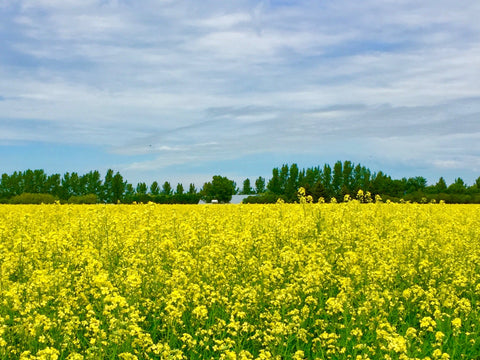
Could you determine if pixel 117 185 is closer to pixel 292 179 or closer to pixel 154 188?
pixel 154 188

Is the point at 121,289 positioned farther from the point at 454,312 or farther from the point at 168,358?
the point at 454,312

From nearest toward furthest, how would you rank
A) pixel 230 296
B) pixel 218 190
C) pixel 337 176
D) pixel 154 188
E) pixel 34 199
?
1. pixel 230 296
2. pixel 34 199
3. pixel 337 176
4. pixel 218 190
5. pixel 154 188

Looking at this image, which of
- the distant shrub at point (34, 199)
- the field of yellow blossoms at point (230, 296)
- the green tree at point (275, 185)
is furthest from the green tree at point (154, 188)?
the field of yellow blossoms at point (230, 296)

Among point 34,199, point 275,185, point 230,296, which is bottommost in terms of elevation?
point 230,296

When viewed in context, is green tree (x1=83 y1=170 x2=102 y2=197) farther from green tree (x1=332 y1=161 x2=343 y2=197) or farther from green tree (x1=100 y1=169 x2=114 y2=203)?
green tree (x1=332 y1=161 x2=343 y2=197)

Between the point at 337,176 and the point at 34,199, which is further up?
the point at 337,176

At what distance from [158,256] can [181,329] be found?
260 centimetres

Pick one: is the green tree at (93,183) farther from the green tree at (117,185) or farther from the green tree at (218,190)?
the green tree at (218,190)

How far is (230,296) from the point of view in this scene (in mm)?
8188

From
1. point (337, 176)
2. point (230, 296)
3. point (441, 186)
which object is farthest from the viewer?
point (337, 176)

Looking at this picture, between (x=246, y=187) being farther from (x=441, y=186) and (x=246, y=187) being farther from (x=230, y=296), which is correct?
(x=230, y=296)

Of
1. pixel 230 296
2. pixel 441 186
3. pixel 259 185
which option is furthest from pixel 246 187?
pixel 230 296

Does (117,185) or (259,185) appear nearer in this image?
(117,185)

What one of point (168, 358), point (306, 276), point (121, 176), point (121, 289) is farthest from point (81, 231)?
point (121, 176)
